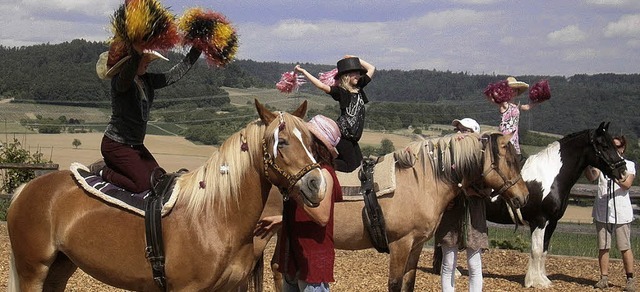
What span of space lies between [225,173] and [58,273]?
1555 mm

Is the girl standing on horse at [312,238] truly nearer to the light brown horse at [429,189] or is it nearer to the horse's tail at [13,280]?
the horse's tail at [13,280]

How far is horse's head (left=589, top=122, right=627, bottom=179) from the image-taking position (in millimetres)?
8570

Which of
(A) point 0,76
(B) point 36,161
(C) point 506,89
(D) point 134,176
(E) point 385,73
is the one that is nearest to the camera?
(D) point 134,176

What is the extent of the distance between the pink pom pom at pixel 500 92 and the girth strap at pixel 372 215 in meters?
2.80

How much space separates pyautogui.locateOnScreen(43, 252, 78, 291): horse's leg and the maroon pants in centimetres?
68

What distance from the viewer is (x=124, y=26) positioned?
3.94 metres

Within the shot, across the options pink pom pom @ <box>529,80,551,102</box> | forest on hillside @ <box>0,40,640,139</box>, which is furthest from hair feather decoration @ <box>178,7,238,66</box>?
forest on hillside @ <box>0,40,640,139</box>

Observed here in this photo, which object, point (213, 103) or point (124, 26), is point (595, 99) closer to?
point (213, 103)

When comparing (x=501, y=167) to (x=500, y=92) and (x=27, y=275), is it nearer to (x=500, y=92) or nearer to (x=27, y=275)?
(x=500, y=92)

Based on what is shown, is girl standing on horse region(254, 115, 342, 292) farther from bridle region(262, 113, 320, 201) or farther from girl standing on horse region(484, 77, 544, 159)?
girl standing on horse region(484, 77, 544, 159)

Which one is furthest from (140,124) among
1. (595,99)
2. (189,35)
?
(595,99)

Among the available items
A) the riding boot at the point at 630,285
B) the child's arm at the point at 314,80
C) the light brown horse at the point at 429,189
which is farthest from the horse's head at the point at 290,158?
the riding boot at the point at 630,285

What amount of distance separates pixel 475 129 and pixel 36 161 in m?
10.7

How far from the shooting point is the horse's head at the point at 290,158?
11.8 ft
